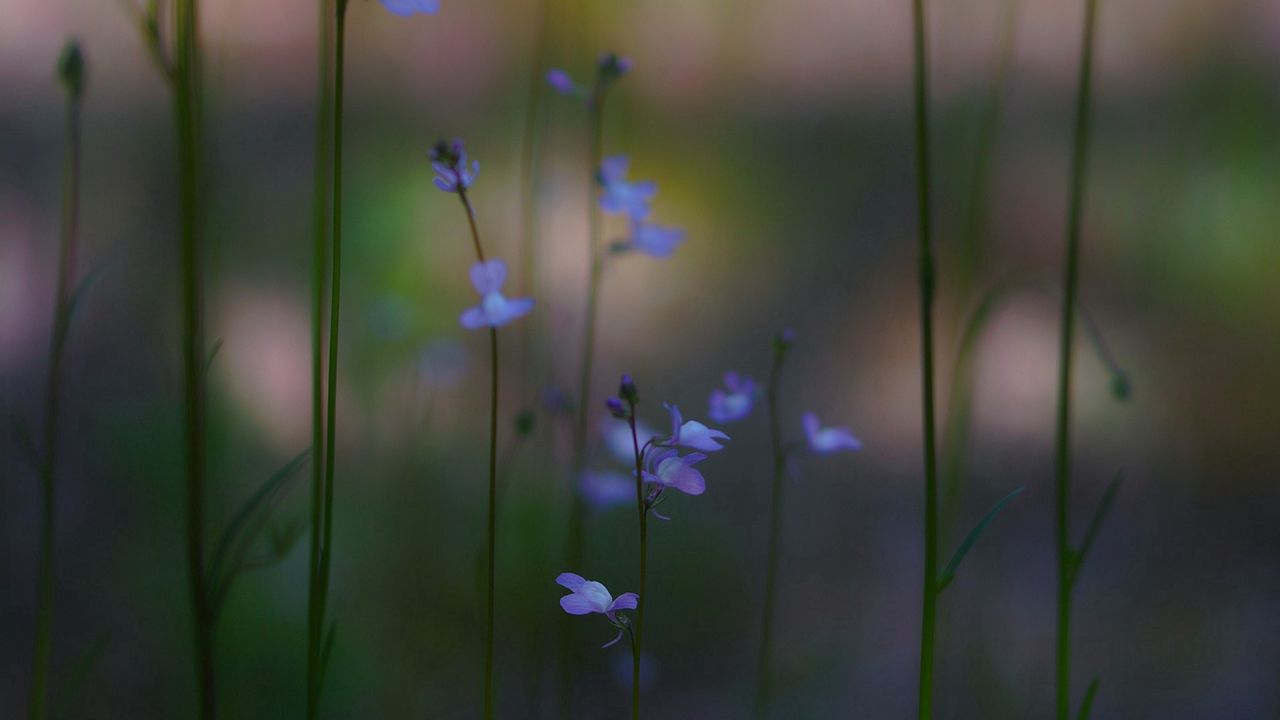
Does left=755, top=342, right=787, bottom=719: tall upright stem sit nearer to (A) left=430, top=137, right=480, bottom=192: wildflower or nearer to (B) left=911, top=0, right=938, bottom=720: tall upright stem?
(B) left=911, top=0, right=938, bottom=720: tall upright stem

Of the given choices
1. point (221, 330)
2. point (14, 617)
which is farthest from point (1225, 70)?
point (14, 617)

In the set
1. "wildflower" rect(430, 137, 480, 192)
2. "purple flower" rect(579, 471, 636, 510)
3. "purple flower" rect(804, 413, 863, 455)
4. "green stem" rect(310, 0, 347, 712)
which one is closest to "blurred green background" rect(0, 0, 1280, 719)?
"purple flower" rect(579, 471, 636, 510)

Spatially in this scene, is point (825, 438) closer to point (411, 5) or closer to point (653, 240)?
point (653, 240)

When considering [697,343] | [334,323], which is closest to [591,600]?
[334,323]

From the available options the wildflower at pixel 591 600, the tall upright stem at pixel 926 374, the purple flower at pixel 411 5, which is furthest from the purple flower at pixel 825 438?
the purple flower at pixel 411 5

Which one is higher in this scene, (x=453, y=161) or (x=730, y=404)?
(x=453, y=161)

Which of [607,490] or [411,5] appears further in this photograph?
[607,490]
